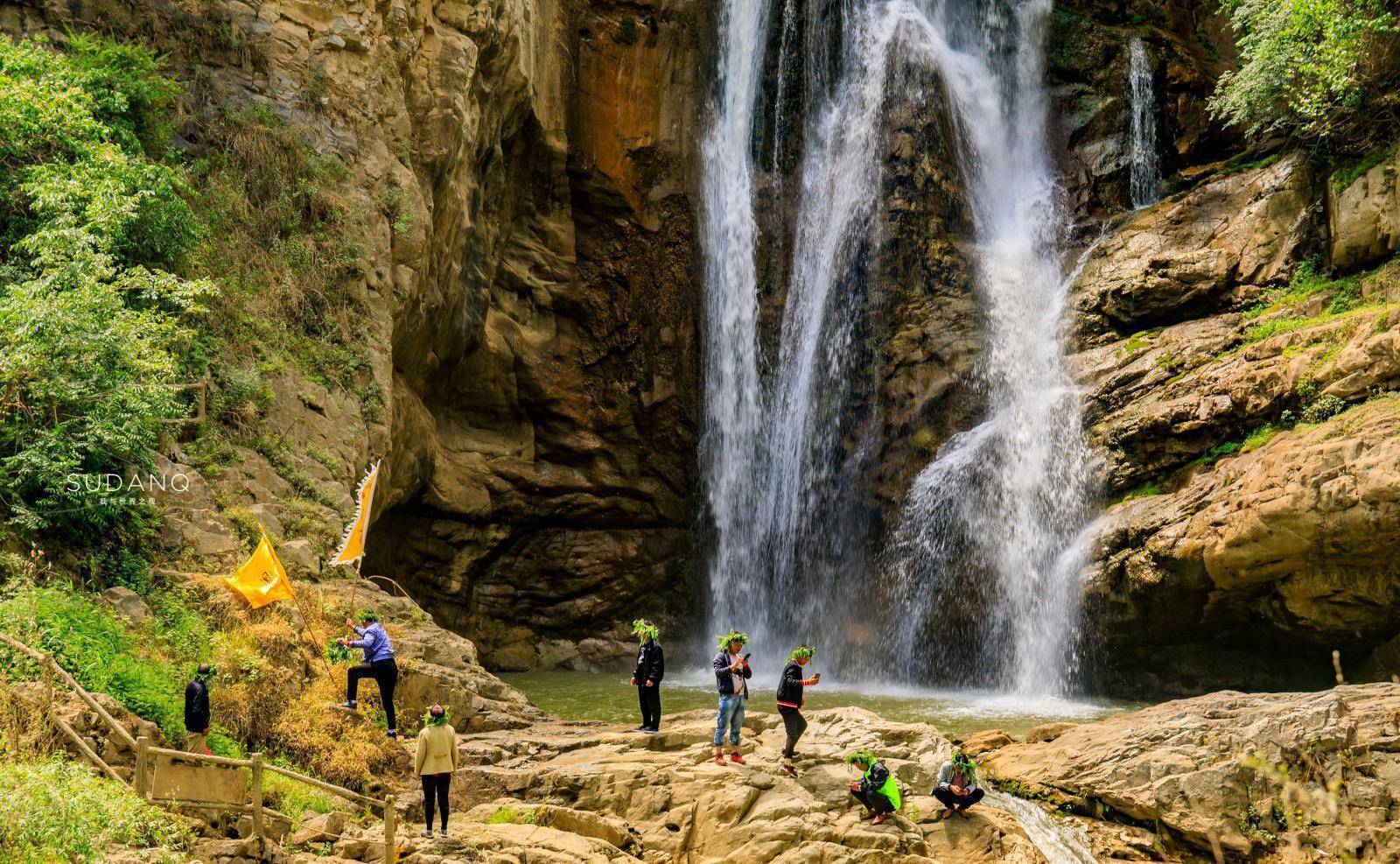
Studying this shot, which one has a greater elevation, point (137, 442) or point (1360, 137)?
point (1360, 137)

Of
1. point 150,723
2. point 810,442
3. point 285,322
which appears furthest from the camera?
point 810,442

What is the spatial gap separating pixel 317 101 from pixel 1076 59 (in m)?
20.7

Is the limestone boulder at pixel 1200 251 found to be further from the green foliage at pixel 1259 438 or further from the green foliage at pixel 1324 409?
the green foliage at pixel 1324 409

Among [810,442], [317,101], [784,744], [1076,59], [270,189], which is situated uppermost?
[1076,59]

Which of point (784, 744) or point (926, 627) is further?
point (926, 627)

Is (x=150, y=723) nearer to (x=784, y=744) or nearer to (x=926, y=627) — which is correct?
(x=784, y=744)

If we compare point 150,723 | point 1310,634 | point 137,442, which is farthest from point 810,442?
point 150,723

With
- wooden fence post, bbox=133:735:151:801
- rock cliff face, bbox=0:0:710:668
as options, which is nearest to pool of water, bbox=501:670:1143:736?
rock cliff face, bbox=0:0:710:668

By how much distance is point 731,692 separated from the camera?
1135 centimetres

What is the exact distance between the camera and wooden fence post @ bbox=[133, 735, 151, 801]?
24.9ft

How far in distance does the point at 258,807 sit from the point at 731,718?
5320 mm

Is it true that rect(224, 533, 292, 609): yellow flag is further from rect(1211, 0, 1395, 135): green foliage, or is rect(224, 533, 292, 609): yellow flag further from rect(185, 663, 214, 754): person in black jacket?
rect(1211, 0, 1395, 135): green foliage

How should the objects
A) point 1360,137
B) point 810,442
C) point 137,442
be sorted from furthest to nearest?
1. point 810,442
2. point 1360,137
3. point 137,442

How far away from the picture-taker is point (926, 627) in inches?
852
